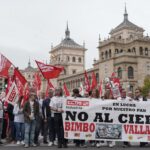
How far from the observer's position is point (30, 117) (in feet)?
37.0

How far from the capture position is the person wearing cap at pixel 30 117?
1126 centimetres

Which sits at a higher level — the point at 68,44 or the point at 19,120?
the point at 68,44

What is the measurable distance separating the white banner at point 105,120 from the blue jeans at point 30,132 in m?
1.09

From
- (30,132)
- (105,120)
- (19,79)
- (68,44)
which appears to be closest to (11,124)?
(19,79)

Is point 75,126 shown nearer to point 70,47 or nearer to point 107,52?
point 107,52

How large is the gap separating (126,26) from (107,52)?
11120 mm

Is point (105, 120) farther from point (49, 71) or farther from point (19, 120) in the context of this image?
point (49, 71)

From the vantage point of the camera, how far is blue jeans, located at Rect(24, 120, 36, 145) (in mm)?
11344

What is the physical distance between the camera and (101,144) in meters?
11.7

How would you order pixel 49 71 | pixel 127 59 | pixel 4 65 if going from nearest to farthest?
pixel 4 65, pixel 49 71, pixel 127 59

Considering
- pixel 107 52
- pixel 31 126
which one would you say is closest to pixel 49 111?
pixel 31 126

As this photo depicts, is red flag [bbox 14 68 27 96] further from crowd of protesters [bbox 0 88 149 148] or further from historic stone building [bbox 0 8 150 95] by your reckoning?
historic stone building [bbox 0 8 150 95]

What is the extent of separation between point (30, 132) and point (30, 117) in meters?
0.54

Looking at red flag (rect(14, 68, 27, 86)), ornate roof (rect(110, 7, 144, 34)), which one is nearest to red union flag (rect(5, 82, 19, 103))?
red flag (rect(14, 68, 27, 86))
